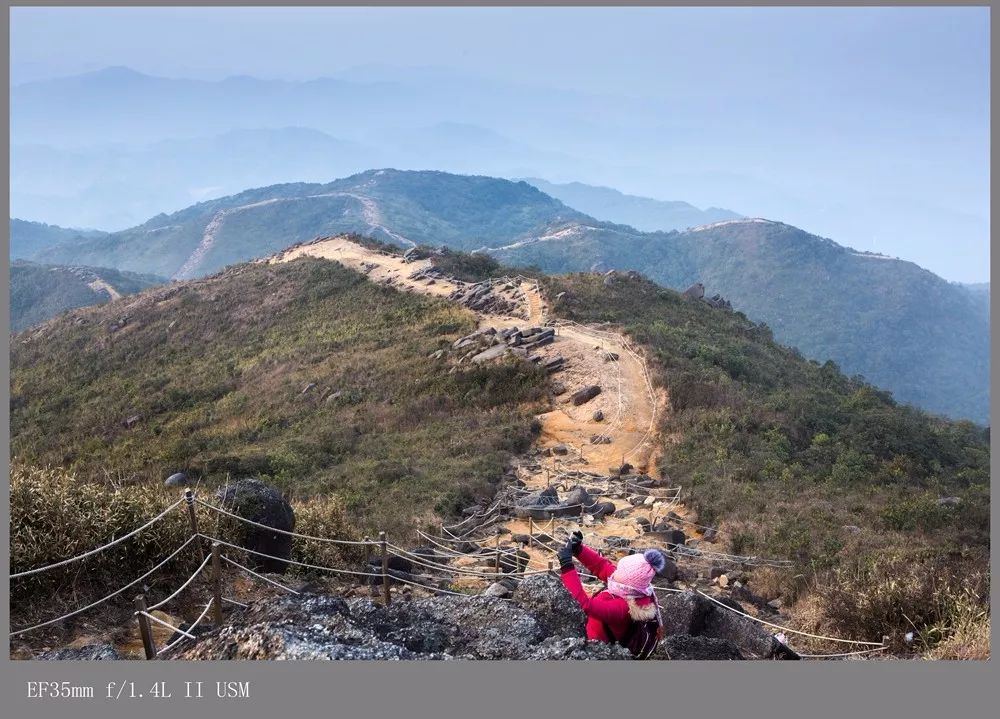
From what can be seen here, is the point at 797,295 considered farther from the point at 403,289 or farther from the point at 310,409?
the point at 310,409

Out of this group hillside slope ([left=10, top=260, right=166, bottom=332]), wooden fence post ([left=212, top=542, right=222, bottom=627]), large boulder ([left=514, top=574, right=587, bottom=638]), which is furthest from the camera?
hillside slope ([left=10, top=260, right=166, bottom=332])

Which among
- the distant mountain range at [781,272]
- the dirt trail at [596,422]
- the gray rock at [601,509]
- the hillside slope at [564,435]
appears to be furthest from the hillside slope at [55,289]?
the gray rock at [601,509]

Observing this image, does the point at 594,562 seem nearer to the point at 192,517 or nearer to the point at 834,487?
the point at 192,517

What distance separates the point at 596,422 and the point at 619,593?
44.5 ft

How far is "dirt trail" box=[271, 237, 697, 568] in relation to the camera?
12.9 m

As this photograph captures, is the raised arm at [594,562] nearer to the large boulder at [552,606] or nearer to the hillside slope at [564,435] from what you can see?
the large boulder at [552,606]

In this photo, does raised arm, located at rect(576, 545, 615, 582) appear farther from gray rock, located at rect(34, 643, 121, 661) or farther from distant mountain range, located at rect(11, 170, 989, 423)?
distant mountain range, located at rect(11, 170, 989, 423)

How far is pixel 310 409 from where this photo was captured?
2367cm

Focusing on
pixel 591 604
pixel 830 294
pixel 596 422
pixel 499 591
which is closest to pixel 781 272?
pixel 830 294

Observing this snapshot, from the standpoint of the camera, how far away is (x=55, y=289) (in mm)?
97438

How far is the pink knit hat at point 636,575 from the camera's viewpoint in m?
4.95

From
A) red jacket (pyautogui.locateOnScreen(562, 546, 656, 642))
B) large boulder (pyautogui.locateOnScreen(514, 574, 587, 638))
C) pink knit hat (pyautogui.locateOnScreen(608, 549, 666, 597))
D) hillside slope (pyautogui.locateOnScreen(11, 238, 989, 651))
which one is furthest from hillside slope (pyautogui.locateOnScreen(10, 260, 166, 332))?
pink knit hat (pyautogui.locateOnScreen(608, 549, 666, 597))

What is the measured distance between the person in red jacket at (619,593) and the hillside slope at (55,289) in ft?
323

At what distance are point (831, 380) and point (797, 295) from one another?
306ft
